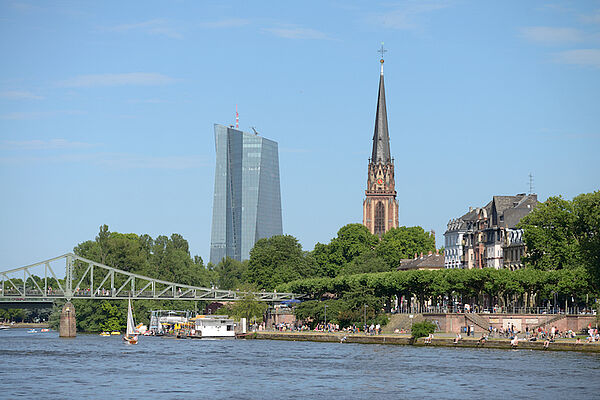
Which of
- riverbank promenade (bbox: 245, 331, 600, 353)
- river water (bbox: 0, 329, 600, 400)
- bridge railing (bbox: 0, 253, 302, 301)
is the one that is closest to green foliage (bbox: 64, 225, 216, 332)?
bridge railing (bbox: 0, 253, 302, 301)

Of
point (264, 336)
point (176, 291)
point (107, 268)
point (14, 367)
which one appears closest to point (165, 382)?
point (14, 367)

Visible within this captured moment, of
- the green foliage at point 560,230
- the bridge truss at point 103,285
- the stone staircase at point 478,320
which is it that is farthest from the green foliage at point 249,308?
the stone staircase at point 478,320

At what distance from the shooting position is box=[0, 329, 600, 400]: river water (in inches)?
2729

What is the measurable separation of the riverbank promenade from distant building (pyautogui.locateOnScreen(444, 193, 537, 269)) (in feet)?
110

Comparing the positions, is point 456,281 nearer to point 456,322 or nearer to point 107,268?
point 456,322

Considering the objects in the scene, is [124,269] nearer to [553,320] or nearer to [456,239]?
[456,239]

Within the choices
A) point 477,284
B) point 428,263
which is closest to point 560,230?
point 477,284

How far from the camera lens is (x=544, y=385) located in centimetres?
7156

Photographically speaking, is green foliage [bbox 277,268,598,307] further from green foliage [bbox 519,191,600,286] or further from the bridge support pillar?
the bridge support pillar

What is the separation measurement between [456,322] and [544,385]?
167ft

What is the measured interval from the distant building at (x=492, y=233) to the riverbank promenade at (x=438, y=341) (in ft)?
110

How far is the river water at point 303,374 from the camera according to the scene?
6931 cm

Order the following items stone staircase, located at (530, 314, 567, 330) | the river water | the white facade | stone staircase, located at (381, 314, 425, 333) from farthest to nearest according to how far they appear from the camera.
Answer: the white facade < stone staircase, located at (381, 314, 425, 333) < stone staircase, located at (530, 314, 567, 330) < the river water

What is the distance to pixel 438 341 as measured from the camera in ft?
362
